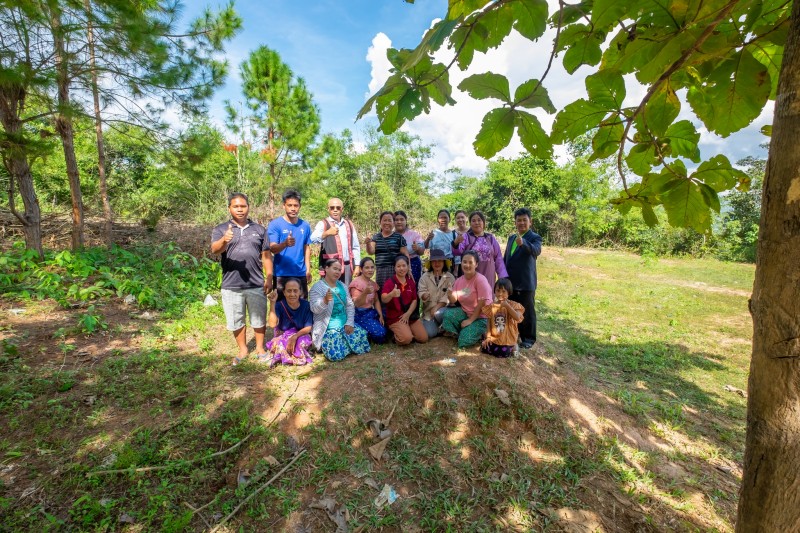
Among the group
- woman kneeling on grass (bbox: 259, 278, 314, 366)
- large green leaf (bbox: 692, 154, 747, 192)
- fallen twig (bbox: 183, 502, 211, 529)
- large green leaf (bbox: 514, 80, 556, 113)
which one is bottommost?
fallen twig (bbox: 183, 502, 211, 529)

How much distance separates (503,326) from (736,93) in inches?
110

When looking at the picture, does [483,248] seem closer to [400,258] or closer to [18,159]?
[400,258]

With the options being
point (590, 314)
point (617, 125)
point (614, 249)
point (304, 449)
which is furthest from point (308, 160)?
point (614, 249)

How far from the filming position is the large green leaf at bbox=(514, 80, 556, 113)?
96 cm

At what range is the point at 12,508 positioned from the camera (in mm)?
2002

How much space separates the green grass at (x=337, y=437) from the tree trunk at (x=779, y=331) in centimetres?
181

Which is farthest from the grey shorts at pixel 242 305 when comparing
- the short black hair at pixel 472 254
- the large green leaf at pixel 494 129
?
the large green leaf at pixel 494 129

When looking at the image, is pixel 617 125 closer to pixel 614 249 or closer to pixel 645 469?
pixel 645 469

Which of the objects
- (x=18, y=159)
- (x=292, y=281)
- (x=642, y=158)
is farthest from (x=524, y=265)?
(x=18, y=159)

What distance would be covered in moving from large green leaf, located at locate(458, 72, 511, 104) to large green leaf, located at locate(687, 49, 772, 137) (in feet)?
1.99

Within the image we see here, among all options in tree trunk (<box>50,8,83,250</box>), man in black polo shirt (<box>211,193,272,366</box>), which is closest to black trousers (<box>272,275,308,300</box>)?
man in black polo shirt (<box>211,193,272,366</box>)

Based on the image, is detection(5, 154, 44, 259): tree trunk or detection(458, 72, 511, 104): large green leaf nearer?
detection(458, 72, 511, 104): large green leaf

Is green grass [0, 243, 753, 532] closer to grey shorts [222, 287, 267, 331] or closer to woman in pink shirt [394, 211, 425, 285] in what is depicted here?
grey shorts [222, 287, 267, 331]

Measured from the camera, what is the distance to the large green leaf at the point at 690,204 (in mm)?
991
